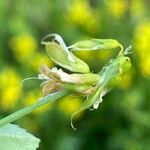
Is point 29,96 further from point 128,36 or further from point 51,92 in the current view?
point 51,92

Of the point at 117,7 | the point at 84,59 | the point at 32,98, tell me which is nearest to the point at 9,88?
the point at 32,98

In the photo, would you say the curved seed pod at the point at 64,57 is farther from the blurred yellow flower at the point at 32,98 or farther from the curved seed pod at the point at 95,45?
the blurred yellow flower at the point at 32,98

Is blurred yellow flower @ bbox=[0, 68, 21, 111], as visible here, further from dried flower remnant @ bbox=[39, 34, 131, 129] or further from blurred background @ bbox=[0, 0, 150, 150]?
dried flower remnant @ bbox=[39, 34, 131, 129]

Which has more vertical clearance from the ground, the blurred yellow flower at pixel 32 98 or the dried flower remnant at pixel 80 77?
the dried flower remnant at pixel 80 77

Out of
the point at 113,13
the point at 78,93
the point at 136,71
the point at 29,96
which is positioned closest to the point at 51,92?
the point at 78,93

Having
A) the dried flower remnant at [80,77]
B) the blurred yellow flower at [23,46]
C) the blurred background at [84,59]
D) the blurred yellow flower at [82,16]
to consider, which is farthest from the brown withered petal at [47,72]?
the blurred yellow flower at [82,16]

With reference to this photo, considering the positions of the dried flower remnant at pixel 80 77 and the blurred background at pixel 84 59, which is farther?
the blurred background at pixel 84 59

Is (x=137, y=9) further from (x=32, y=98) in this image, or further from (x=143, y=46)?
(x=32, y=98)
